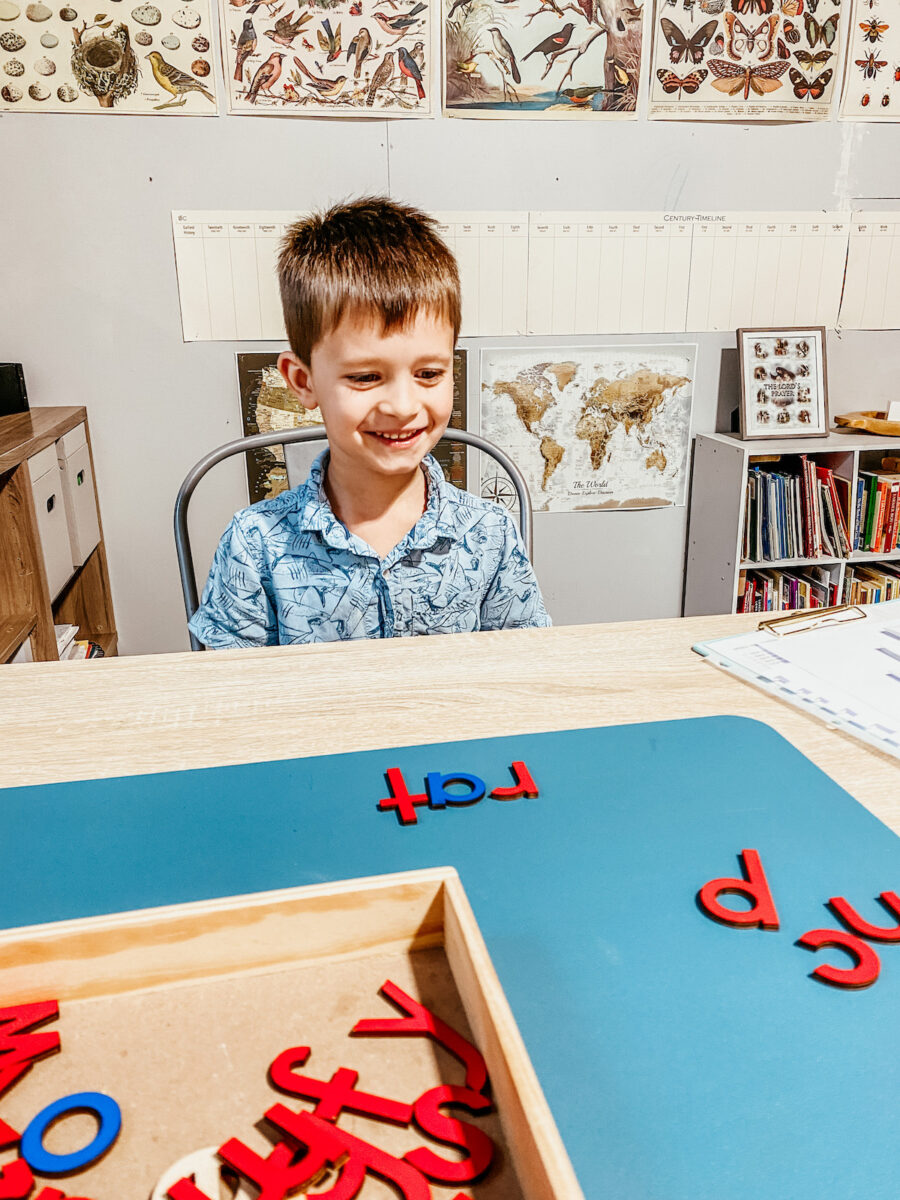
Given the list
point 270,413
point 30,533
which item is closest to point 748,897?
point 30,533

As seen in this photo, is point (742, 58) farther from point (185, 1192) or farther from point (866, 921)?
point (185, 1192)

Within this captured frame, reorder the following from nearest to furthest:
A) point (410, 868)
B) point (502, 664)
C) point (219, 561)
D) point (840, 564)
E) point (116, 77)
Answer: point (410, 868), point (502, 664), point (219, 561), point (116, 77), point (840, 564)

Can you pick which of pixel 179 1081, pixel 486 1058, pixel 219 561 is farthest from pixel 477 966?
pixel 219 561

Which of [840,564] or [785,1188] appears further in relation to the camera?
[840,564]

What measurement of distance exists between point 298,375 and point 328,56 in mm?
1403

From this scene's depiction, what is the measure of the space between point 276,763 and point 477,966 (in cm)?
31

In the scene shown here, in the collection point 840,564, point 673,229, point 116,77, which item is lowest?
point 840,564

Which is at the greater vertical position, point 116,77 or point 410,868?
point 116,77

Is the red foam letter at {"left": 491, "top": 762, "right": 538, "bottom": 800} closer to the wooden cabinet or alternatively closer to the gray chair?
the gray chair

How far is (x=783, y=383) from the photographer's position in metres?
2.40

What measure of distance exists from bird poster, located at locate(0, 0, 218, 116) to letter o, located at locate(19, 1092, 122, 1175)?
86.8 inches

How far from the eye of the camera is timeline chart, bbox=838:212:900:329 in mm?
2391

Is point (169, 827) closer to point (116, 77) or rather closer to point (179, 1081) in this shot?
point (179, 1081)

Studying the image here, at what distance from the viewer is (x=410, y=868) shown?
536mm
